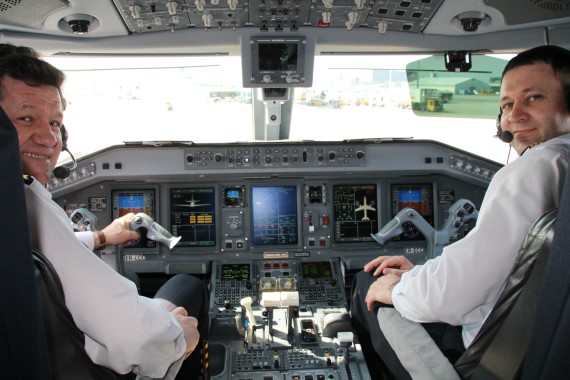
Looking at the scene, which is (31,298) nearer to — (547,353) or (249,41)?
(547,353)

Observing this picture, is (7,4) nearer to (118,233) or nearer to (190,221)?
(118,233)

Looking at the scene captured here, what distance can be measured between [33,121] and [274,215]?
7.50ft

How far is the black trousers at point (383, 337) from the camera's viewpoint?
164cm

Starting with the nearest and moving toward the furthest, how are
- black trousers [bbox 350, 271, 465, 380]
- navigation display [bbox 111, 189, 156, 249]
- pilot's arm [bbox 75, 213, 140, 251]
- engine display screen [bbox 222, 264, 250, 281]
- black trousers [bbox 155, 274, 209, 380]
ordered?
black trousers [bbox 350, 271, 465, 380] < black trousers [bbox 155, 274, 209, 380] < pilot's arm [bbox 75, 213, 140, 251] < engine display screen [bbox 222, 264, 250, 281] < navigation display [bbox 111, 189, 156, 249]

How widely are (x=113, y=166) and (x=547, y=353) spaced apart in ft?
9.55

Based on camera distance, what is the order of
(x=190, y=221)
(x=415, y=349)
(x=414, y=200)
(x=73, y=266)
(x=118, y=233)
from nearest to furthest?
(x=73, y=266)
(x=415, y=349)
(x=118, y=233)
(x=190, y=221)
(x=414, y=200)

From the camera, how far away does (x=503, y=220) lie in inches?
49.9

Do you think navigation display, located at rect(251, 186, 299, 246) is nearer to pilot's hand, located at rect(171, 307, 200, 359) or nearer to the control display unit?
the control display unit

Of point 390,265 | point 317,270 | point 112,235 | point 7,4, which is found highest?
point 7,4

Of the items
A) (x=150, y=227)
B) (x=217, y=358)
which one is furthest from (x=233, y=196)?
(x=217, y=358)

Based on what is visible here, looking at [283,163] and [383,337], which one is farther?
[283,163]

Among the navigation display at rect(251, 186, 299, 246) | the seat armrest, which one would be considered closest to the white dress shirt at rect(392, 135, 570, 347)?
the seat armrest

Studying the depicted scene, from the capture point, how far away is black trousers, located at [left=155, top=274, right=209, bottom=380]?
1959 millimetres

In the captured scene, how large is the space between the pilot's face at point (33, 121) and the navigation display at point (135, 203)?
2.12 m
